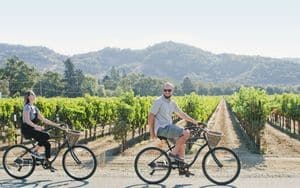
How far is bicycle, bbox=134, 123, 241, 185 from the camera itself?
8336 millimetres

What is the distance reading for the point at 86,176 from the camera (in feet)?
28.8

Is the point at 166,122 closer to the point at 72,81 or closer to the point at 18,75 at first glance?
the point at 18,75

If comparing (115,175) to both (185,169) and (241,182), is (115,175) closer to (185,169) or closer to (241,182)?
(185,169)

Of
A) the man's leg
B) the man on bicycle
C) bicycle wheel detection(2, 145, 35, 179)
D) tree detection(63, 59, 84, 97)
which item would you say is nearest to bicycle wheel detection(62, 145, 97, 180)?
bicycle wheel detection(2, 145, 35, 179)

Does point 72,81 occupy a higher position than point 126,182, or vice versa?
point 72,81

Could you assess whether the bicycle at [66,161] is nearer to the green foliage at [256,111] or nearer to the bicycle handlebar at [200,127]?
the bicycle handlebar at [200,127]

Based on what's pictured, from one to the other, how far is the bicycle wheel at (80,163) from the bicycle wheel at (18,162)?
2.12 ft

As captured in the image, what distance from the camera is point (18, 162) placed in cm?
889

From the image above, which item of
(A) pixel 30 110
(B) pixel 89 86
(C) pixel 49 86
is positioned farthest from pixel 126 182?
(B) pixel 89 86

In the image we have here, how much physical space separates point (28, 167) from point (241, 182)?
12.2ft

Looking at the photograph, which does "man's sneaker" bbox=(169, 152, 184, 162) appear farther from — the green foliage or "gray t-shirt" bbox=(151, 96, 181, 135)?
the green foliage

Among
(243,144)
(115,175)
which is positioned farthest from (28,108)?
(243,144)

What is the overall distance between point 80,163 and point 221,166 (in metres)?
2.43

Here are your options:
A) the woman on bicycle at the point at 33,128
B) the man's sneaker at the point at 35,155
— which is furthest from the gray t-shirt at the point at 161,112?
the man's sneaker at the point at 35,155
